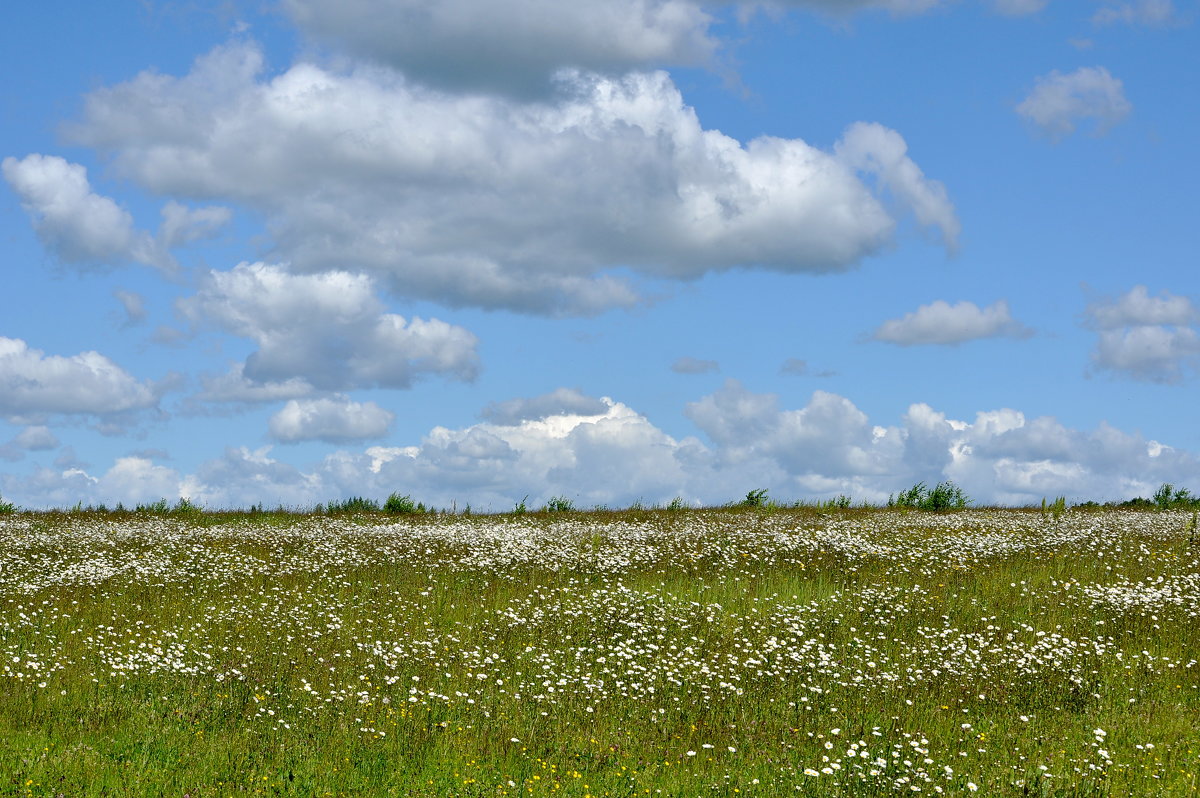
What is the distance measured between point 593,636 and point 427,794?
607 cm

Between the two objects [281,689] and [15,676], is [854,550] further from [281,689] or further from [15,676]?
[15,676]

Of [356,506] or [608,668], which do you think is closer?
[608,668]

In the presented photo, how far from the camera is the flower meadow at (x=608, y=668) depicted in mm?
9406

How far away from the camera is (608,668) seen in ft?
43.1

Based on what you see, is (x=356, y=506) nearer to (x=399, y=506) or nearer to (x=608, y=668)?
(x=399, y=506)

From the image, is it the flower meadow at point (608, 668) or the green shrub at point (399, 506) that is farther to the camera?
the green shrub at point (399, 506)

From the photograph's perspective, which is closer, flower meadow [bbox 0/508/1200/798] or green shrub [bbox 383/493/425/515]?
flower meadow [bbox 0/508/1200/798]

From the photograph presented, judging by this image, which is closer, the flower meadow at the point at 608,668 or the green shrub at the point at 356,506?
the flower meadow at the point at 608,668

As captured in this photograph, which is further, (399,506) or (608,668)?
(399,506)

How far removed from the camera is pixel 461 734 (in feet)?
34.2

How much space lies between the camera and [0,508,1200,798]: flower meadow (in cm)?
941

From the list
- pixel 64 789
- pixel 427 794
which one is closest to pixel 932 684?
pixel 427 794

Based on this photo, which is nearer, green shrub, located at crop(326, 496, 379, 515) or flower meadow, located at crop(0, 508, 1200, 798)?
flower meadow, located at crop(0, 508, 1200, 798)

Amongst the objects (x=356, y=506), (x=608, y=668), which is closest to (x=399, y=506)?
(x=356, y=506)
